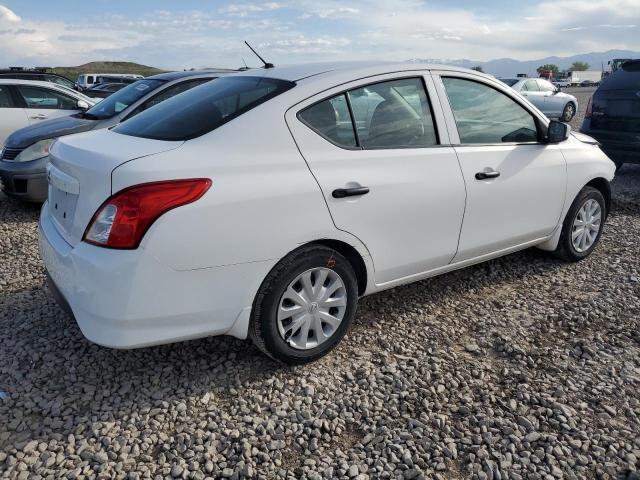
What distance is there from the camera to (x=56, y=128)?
624 cm

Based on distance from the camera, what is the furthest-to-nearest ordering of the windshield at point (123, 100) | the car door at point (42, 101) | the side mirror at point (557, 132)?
1. the car door at point (42, 101)
2. the windshield at point (123, 100)
3. the side mirror at point (557, 132)

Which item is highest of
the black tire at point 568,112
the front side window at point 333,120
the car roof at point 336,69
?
the car roof at point 336,69

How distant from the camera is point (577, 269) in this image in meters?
4.64

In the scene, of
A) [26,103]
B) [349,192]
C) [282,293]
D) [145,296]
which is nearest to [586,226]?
[349,192]

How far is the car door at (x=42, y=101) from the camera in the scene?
8.29 m

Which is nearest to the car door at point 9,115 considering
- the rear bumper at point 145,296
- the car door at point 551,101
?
the rear bumper at point 145,296

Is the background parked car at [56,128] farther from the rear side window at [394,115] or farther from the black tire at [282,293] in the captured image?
the black tire at [282,293]

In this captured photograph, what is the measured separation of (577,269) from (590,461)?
2.54m

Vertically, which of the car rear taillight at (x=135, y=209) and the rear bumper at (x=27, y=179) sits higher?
the car rear taillight at (x=135, y=209)

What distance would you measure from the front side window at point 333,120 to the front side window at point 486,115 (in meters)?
0.88

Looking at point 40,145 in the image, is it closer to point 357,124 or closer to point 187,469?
point 357,124

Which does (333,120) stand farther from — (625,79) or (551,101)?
(551,101)

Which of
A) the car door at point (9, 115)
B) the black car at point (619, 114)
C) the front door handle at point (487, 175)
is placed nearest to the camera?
the front door handle at point (487, 175)

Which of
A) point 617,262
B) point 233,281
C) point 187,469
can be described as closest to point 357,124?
point 233,281
